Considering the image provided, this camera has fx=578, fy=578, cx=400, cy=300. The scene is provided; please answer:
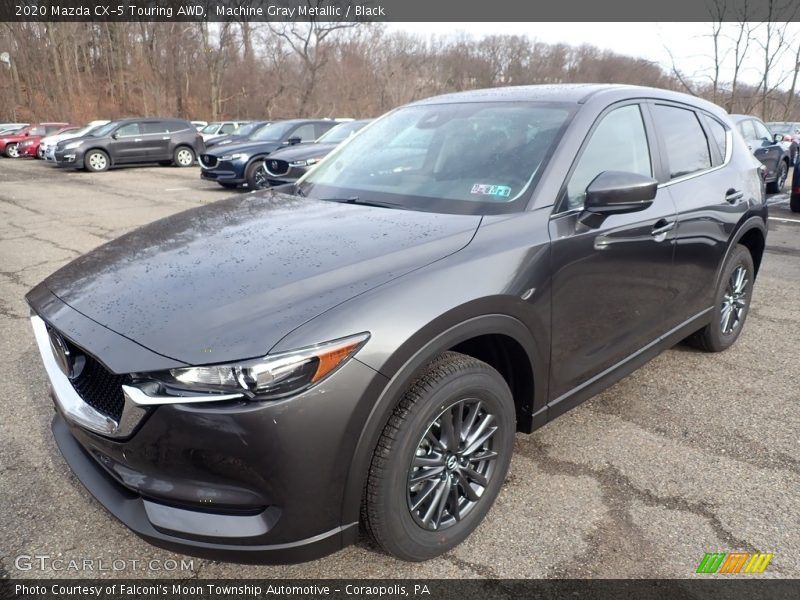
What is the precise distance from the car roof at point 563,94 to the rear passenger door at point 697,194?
0.11 m

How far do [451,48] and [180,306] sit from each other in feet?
216

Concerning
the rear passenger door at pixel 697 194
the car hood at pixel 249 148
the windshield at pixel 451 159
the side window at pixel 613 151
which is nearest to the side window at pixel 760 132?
the rear passenger door at pixel 697 194

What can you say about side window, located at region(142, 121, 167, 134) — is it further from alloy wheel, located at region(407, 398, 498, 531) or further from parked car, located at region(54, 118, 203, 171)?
alloy wheel, located at region(407, 398, 498, 531)

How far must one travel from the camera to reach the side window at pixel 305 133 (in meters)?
14.2

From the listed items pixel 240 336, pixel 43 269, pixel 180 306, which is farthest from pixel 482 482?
pixel 43 269

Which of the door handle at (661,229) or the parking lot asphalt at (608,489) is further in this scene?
the door handle at (661,229)

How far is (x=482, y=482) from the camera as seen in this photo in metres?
2.25

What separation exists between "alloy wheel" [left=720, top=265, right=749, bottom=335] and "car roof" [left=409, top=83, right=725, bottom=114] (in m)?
1.25

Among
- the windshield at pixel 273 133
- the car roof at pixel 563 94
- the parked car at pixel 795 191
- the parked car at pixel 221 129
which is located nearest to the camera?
the car roof at pixel 563 94

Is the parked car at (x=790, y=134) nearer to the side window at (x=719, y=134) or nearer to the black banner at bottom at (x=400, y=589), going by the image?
the side window at (x=719, y=134)

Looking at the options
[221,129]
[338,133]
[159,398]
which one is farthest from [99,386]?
[221,129]

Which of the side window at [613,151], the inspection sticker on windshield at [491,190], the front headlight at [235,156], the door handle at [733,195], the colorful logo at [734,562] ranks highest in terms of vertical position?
the side window at [613,151]

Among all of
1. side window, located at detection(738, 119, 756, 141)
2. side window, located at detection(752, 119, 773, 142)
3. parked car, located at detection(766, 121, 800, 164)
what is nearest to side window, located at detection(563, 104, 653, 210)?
side window, located at detection(738, 119, 756, 141)

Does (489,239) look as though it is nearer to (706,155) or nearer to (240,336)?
(240,336)
